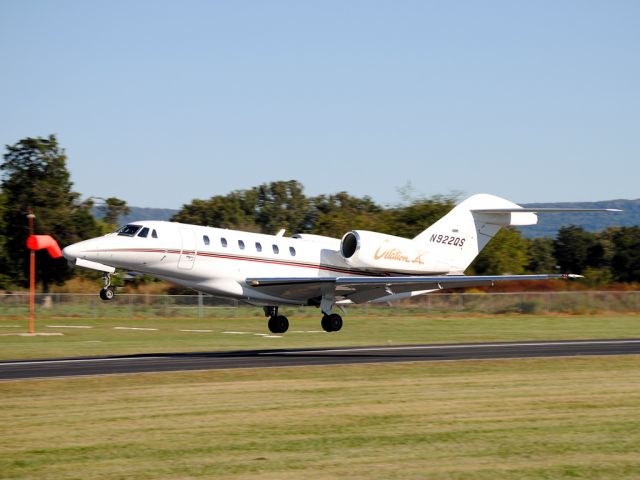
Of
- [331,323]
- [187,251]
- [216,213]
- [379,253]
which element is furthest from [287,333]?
[216,213]

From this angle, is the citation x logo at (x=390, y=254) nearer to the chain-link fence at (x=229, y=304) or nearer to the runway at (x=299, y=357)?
the runway at (x=299, y=357)

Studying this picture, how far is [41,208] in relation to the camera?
6538 cm

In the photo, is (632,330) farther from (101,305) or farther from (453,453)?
(453,453)

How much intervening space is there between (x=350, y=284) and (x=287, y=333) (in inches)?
371

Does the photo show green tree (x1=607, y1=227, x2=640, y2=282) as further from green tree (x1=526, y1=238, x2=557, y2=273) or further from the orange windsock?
the orange windsock

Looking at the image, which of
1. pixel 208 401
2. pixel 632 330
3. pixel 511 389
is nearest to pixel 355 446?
pixel 208 401

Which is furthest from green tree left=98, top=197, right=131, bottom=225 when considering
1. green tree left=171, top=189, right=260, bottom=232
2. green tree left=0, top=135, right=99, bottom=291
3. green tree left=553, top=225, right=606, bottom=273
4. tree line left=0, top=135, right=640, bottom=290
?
green tree left=553, top=225, right=606, bottom=273

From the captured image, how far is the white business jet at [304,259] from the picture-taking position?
27.6m

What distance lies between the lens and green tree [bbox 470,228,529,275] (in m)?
68.0

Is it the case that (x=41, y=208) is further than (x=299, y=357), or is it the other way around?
(x=41, y=208)

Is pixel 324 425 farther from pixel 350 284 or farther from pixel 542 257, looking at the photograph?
pixel 542 257

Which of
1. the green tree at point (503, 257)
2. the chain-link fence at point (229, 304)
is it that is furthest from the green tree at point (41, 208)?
the green tree at point (503, 257)

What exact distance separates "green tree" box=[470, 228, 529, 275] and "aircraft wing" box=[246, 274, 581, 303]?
3749cm

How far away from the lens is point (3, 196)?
68.6 m
